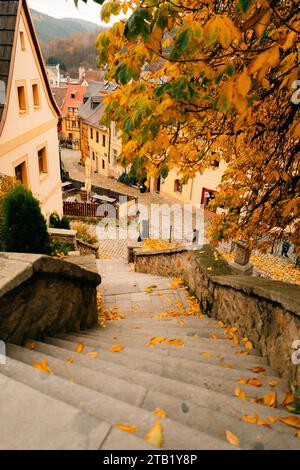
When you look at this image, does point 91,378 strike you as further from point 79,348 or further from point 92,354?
point 79,348

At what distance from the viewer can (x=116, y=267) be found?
12.7m

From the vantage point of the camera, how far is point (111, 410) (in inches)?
70.6

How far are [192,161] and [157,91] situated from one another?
3022 millimetres

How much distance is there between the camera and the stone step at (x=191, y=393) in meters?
2.27

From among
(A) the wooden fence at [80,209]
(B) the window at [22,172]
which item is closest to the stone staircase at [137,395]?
(B) the window at [22,172]

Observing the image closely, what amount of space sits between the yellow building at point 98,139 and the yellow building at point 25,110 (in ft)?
67.1

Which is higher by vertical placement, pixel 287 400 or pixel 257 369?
pixel 287 400

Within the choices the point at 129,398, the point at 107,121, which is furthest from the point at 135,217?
the point at 129,398

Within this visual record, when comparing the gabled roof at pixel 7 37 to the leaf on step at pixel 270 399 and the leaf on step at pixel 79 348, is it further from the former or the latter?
the leaf on step at pixel 270 399

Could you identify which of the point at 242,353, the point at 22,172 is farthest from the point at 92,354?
the point at 22,172

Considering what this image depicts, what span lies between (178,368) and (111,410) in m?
1.30

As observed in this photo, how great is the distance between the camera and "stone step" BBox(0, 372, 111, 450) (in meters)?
1.39

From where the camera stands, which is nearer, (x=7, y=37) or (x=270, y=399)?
(x=270, y=399)
